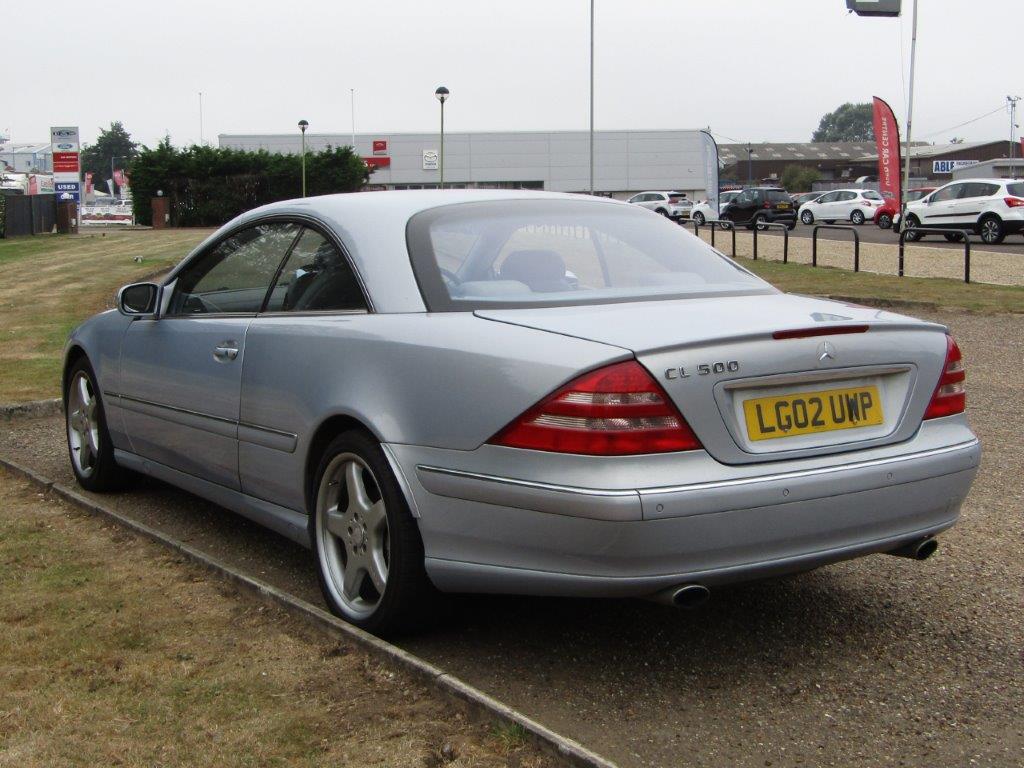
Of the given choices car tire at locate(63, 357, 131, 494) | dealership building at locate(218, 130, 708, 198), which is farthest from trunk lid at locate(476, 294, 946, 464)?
dealership building at locate(218, 130, 708, 198)

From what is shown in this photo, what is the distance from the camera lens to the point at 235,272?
5223 mm

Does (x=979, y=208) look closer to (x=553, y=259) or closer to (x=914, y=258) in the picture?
(x=914, y=258)

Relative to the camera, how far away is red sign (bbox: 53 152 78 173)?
2406 inches

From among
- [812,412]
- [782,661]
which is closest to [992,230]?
[782,661]

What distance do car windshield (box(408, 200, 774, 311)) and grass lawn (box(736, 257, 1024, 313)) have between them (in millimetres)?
11075

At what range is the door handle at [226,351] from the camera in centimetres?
472

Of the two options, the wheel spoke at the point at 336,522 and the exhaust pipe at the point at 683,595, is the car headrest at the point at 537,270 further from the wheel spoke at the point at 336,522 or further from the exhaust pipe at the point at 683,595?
the exhaust pipe at the point at 683,595

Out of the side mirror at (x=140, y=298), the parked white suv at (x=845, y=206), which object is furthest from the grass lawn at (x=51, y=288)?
the parked white suv at (x=845, y=206)

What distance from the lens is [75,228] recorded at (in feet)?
160

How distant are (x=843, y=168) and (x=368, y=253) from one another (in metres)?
117

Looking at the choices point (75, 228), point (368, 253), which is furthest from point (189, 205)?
point (368, 253)

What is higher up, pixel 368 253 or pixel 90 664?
pixel 368 253

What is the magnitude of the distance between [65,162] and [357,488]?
62.1 m

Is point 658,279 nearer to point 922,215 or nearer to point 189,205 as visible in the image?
point 922,215
